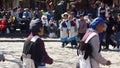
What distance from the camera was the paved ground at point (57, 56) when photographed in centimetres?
1452

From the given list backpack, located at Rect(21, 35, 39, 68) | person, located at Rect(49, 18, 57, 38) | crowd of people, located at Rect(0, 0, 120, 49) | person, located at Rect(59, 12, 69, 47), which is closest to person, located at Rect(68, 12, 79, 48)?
crowd of people, located at Rect(0, 0, 120, 49)

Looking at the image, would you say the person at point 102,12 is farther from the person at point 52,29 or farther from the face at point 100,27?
the face at point 100,27

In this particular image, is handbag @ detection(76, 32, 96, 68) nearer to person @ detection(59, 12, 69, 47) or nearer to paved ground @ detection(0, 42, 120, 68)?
paved ground @ detection(0, 42, 120, 68)

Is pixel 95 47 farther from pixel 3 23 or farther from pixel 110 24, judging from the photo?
pixel 3 23

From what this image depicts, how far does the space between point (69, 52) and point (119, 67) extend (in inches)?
163

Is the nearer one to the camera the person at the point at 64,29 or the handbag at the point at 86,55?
the handbag at the point at 86,55

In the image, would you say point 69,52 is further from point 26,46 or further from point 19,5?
point 19,5

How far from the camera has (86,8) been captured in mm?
27422

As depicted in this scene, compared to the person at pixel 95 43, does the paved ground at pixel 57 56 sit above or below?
below

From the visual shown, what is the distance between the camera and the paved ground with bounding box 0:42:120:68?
1452 centimetres

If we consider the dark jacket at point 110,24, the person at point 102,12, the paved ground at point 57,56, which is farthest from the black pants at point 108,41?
the person at point 102,12

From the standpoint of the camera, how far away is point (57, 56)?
16734 millimetres

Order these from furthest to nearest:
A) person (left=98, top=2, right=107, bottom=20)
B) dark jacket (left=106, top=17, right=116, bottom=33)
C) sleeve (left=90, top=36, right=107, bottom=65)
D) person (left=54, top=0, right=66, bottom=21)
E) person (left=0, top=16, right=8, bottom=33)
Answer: person (left=54, top=0, right=66, bottom=21) → person (left=0, top=16, right=8, bottom=33) → dark jacket (left=106, top=17, right=116, bottom=33) → person (left=98, top=2, right=107, bottom=20) → sleeve (left=90, top=36, right=107, bottom=65)

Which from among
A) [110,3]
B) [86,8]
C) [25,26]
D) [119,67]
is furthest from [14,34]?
[119,67]
